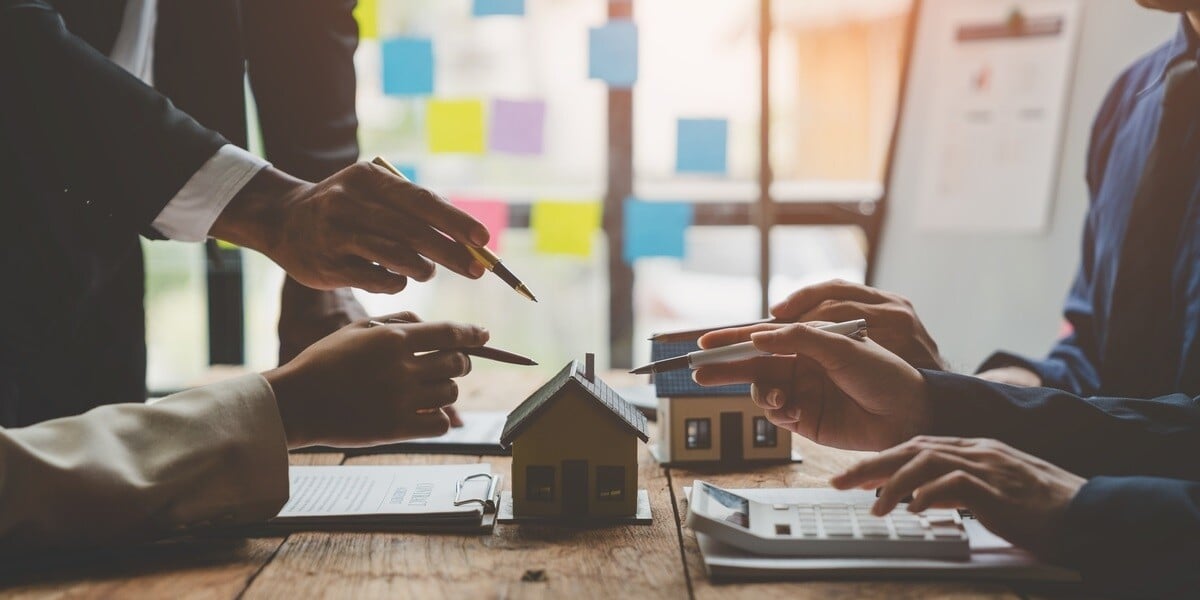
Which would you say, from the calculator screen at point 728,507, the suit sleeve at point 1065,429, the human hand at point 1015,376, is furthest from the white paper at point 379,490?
the human hand at point 1015,376

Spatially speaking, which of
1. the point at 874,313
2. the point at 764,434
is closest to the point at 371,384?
the point at 764,434

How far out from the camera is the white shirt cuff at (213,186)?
A: 1.12 m

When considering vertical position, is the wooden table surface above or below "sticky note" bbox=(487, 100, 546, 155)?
below

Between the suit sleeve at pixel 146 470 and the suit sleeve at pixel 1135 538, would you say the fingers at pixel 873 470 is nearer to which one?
A: the suit sleeve at pixel 1135 538

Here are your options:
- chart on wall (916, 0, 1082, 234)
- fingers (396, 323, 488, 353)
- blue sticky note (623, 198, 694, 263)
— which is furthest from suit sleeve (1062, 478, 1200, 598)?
blue sticky note (623, 198, 694, 263)

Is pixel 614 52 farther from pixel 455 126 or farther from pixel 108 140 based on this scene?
pixel 108 140

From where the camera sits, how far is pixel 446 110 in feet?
9.30

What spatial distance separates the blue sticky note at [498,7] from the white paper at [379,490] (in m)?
1.92

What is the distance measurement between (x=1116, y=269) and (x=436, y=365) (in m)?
1.16

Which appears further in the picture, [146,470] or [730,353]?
[730,353]

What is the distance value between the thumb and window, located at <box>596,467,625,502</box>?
202 millimetres

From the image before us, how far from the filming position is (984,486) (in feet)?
2.79

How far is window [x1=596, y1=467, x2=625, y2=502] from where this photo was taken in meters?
1.00

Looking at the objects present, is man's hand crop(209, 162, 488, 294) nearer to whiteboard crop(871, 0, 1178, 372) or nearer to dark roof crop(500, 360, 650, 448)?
dark roof crop(500, 360, 650, 448)
